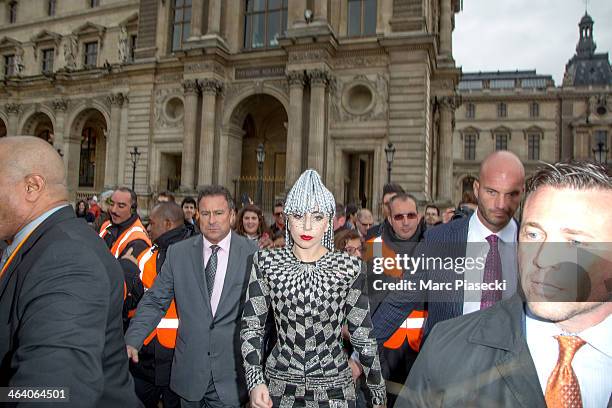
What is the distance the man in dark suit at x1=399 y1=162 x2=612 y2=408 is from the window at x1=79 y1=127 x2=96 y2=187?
125 feet

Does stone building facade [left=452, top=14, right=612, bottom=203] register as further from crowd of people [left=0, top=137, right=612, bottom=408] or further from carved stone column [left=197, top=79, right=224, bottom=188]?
crowd of people [left=0, top=137, right=612, bottom=408]

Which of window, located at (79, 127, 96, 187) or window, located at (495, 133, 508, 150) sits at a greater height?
window, located at (495, 133, 508, 150)

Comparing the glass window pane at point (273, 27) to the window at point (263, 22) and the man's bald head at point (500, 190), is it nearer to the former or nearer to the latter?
the window at point (263, 22)

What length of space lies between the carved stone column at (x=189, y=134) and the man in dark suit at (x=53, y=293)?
2137 cm

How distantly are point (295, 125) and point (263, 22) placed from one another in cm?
676

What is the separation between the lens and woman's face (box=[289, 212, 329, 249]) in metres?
2.99

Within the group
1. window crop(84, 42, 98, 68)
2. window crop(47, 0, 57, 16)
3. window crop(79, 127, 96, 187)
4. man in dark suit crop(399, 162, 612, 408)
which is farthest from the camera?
window crop(47, 0, 57, 16)

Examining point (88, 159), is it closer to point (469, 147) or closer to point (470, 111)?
point (469, 147)

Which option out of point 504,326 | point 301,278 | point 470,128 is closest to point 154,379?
point 301,278

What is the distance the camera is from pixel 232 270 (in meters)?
4.08

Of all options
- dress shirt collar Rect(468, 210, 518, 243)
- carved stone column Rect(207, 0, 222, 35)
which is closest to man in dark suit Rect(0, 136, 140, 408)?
dress shirt collar Rect(468, 210, 518, 243)

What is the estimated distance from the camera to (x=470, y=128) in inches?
2482

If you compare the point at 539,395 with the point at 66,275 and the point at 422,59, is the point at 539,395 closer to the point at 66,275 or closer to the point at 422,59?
the point at 66,275

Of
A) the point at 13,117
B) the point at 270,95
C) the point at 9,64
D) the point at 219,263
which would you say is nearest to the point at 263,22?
the point at 270,95
